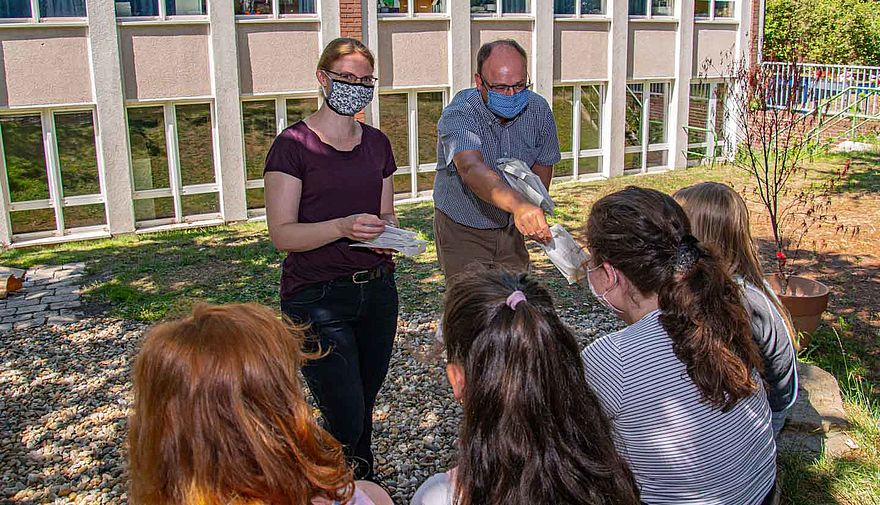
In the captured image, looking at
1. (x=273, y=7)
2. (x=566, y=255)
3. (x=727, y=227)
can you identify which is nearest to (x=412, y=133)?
(x=273, y=7)

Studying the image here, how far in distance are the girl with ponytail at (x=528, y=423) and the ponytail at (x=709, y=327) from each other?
542 mm

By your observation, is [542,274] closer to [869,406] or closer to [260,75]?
[869,406]

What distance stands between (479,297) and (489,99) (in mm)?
2362

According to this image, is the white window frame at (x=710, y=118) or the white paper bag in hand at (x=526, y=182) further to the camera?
the white window frame at (x=710, y=118)

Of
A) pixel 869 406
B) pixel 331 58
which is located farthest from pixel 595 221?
pixel 869 406

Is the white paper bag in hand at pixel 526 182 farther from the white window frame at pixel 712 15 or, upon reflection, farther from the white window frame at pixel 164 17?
the white window frame at pixel 712 15

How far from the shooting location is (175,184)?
44.1 feet

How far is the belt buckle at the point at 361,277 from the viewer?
3.46 m

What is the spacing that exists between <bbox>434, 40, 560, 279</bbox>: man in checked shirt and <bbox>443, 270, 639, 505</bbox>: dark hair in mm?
2063

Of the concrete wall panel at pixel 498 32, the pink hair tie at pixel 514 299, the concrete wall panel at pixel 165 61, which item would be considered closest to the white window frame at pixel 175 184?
the concrete wall panel at pixel 165 61

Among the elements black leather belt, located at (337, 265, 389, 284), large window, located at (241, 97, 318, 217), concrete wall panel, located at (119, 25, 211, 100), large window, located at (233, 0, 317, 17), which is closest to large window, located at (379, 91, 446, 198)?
large window, located at (241, 97, 318, 217)

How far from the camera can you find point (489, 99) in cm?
425

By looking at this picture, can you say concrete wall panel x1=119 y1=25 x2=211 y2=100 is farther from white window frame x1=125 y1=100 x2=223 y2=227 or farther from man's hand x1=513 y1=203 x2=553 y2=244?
man's hand x1=513 y1=203 x2=553 y2=244

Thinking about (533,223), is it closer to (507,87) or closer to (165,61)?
(507,87)
